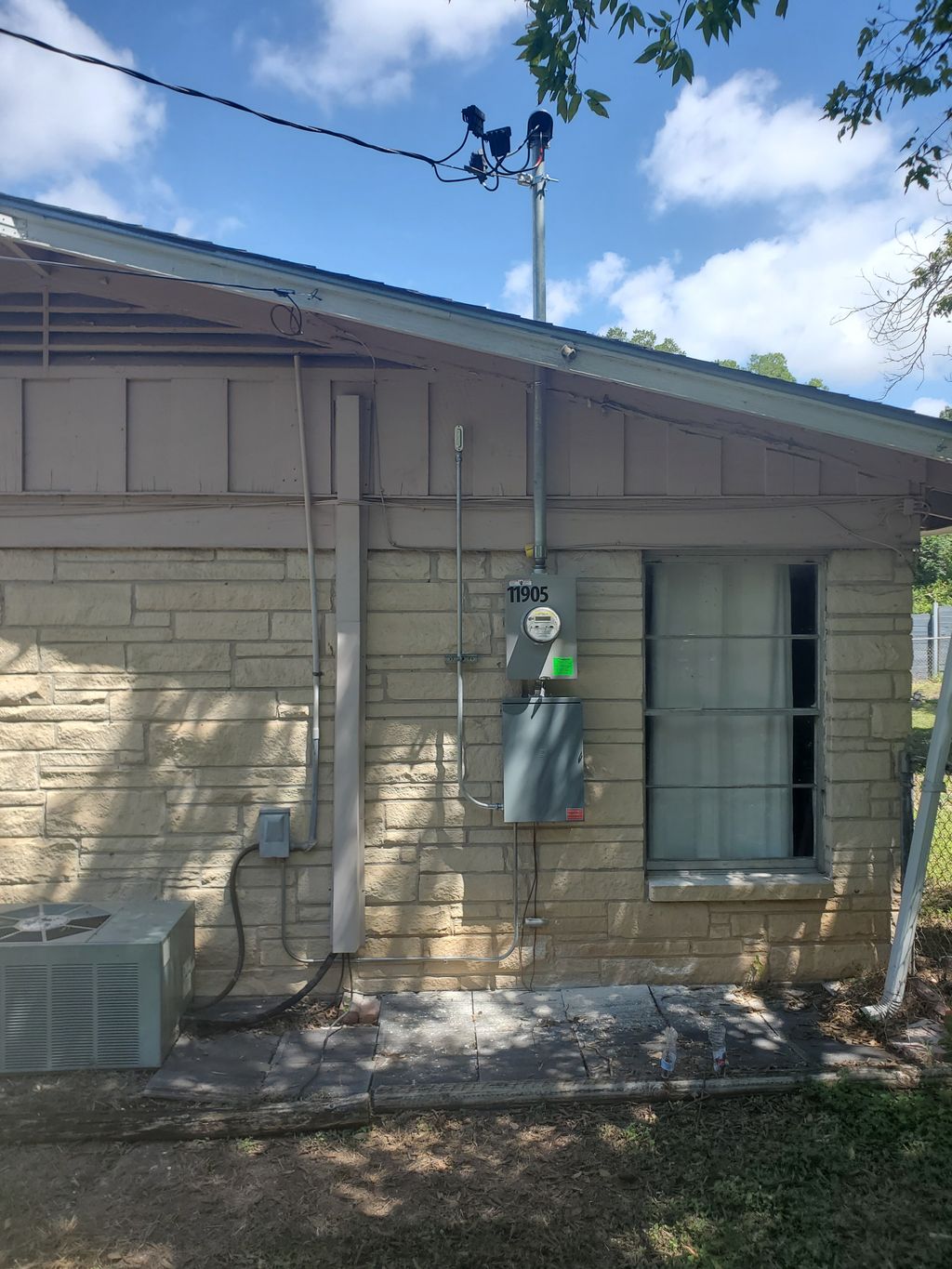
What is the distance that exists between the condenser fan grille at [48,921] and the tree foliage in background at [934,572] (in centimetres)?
2034

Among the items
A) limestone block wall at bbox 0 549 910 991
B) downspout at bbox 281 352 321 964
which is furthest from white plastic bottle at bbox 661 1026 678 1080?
downspout at bbox 281 352 321 964

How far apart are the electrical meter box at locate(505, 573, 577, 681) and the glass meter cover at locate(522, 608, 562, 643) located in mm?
13

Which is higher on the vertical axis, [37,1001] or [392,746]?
[392,746]

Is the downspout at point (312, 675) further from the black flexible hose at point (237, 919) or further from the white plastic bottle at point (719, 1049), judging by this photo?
the white plastic bottle at point (719, 1049)

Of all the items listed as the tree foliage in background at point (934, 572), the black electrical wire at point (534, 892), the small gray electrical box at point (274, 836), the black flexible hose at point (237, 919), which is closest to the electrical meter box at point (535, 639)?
the black electrical wire at point (534, 892)

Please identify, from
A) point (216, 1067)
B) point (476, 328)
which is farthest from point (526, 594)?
point (216, 1067)

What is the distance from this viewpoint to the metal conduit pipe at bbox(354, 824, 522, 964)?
4410 mm

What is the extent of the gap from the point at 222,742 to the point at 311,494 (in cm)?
139

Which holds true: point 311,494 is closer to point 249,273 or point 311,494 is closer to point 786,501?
point 249,273

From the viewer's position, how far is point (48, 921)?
391 centimetres

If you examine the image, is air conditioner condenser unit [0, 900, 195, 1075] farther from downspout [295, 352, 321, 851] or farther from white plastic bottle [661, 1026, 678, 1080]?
white plastic bottle [661, 1026, 678, 1080]

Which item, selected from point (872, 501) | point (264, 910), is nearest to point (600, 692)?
point (872, 501)

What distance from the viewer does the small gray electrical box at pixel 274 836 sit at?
4.27 metres

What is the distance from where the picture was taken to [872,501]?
14.8 feet
